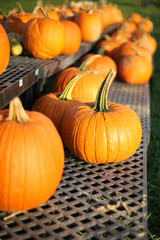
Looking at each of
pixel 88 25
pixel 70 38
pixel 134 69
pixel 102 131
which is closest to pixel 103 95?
pixel 102 131

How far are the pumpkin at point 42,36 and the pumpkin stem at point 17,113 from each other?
1.35m

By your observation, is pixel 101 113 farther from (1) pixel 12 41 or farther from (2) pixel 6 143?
(1) pixel 12 41

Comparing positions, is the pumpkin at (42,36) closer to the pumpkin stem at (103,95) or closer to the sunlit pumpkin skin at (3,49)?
the sunlit pumpkin skin at (3,49)

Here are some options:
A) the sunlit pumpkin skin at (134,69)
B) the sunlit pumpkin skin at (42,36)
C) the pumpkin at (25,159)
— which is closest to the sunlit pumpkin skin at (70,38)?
the sunlit pumpkin skin at (42,36)

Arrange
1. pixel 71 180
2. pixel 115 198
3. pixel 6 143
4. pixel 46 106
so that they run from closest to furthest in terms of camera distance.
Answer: pixel 6 143 < pixel 115 198 < pixel 71 180 < pixel 46 106

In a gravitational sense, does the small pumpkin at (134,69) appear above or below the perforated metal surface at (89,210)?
above

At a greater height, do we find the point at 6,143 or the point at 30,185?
the point at 6,143

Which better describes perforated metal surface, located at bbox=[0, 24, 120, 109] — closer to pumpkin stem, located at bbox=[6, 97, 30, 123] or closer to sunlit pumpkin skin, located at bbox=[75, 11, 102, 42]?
pumpkin stem, located at bbox=[6, 97, 30, 123]

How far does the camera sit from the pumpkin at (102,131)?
5.69ft

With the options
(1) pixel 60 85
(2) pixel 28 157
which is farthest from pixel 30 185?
(1) pixel 60 85

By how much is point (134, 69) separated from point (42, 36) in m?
1.85

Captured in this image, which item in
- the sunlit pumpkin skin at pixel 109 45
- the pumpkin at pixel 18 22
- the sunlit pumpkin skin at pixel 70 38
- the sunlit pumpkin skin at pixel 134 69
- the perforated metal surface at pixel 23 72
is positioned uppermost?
the pumpkin at pixel 18 22

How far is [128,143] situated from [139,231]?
574 millimetres

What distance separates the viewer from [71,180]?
5.43ft
